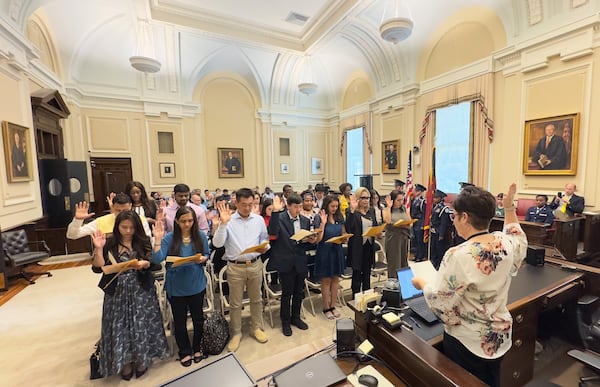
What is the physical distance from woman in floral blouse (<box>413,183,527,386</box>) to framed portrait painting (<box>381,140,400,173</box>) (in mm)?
7758

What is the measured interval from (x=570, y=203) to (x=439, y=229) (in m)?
2.42

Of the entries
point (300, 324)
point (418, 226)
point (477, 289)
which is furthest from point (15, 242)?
point (418, 226)

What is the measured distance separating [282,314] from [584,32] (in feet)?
23.2

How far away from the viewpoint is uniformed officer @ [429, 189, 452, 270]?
16.0ft

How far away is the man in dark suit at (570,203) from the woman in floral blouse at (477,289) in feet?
A: 16.4

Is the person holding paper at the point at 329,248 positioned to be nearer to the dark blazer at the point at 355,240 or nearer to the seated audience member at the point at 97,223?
the dark blazer at the point at 355,240

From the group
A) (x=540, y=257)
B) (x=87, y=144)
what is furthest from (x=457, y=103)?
(x=87, y=144)

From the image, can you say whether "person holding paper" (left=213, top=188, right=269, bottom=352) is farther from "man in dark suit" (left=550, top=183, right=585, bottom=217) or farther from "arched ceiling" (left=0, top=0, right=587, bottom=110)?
"arched ceiling" (left=0, top=0, right=587, bottom=110)

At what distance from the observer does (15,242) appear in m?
4.83

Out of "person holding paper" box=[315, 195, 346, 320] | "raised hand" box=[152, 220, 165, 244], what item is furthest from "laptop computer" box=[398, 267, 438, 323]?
"raised hand" box=[152, 220, 165, 244]

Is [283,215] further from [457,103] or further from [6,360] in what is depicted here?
[457,103]

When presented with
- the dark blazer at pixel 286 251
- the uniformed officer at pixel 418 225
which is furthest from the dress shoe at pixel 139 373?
the uniformed officer at pixel 418 225

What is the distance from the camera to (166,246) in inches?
102

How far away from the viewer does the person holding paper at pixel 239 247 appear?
2898 millimetres
